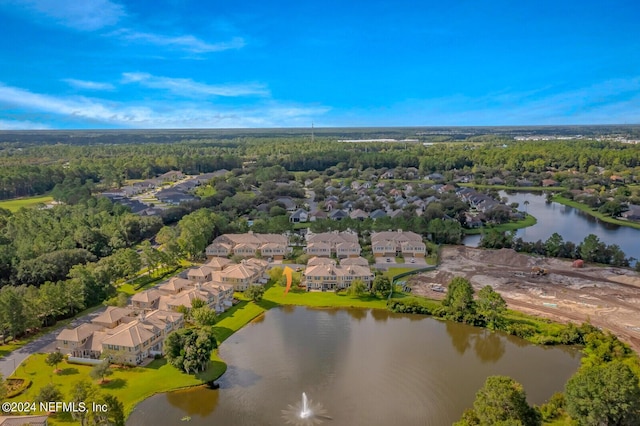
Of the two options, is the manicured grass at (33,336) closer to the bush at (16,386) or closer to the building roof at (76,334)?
the building roof at (76,334)

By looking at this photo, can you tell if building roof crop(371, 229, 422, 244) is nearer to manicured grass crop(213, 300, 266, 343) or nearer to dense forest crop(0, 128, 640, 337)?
dense forest crop(0, 128, 640, 337)

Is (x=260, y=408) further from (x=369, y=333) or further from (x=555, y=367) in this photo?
(x=555, y=367)

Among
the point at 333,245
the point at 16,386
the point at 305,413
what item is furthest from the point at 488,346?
the point at 16,386

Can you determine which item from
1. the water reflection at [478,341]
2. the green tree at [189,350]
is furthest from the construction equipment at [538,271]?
the green tree at [189,350]

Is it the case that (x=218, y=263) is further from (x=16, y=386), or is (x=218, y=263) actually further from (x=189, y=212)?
(x=189, y=212)

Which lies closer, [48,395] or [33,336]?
[48,395]
